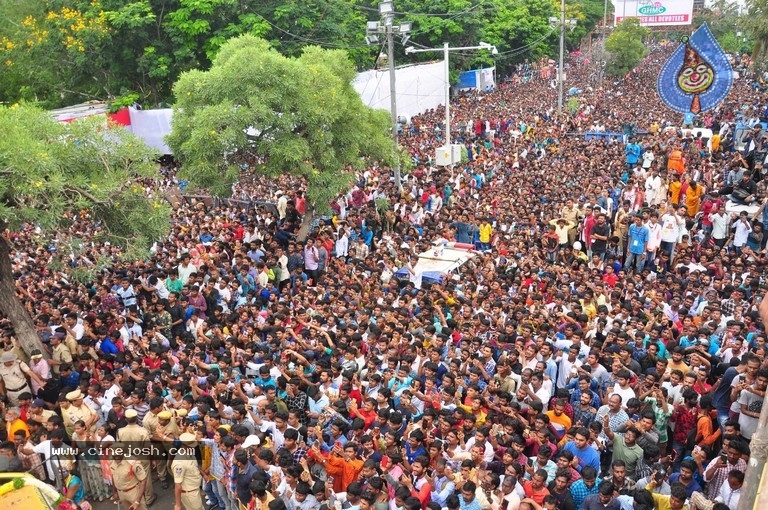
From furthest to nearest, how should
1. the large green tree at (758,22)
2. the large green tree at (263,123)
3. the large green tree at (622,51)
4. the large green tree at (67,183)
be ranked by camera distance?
the large green tree at (622,51)
the large green tree at (758,22)
the large green tree at (263,123)
the large green tree at (67,183)

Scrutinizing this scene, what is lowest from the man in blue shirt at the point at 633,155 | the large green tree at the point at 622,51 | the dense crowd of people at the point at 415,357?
the dense crowd of people at the point at 415,357

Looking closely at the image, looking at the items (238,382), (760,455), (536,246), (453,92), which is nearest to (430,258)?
(536,246)

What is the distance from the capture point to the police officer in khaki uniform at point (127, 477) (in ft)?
22.4

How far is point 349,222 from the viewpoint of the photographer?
14242mm

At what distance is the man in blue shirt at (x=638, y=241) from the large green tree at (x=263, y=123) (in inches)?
219

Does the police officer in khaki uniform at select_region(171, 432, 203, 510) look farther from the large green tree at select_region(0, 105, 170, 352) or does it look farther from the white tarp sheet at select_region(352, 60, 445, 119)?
the white tarp sheet at select_region(352, 60, 445, 119)

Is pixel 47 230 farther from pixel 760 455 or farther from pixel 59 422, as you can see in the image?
pixel 760 455

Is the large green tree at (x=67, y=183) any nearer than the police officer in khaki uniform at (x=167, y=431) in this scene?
No

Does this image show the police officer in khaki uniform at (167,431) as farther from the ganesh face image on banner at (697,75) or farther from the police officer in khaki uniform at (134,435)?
the ganesh face image on banner at (697,75)

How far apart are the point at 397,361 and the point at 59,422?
361 cm

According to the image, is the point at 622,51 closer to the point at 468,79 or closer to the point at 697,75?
the point at 468,79

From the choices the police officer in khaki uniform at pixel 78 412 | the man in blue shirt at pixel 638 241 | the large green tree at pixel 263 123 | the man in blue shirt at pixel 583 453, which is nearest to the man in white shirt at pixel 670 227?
the man in blue shirt at pixel 638 241

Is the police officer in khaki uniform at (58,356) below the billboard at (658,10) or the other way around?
below

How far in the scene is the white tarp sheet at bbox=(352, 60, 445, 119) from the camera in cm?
2606
